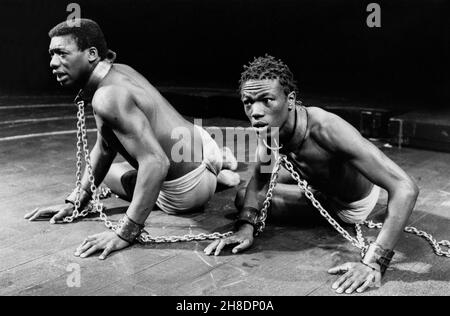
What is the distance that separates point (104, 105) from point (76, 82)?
320 mm

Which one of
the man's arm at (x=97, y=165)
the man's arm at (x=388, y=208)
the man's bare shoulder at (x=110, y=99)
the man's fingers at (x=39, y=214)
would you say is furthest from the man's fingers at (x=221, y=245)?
the man's fingers at (x=39, y=214)

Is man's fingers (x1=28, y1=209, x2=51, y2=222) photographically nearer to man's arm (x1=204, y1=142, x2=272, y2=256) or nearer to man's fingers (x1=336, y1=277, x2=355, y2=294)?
man's arm (x1=204, y1=142, x2=272, y2=256)

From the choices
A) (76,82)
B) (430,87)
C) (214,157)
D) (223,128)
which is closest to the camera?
(76,82)

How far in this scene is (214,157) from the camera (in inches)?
144

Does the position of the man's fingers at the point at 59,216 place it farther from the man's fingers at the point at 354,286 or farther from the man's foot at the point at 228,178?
the man's fingers at the point at 354,286

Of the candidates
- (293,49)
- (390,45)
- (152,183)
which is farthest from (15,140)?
(390,45)

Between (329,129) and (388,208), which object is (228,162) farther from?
(388,208)

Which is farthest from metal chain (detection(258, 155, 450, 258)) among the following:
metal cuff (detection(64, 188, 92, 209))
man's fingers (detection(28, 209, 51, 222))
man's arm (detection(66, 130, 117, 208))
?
man's fingers (detection(28, 209, 51, 222))

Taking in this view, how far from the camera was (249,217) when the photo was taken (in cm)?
305

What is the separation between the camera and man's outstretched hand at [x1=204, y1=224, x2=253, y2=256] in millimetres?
2830

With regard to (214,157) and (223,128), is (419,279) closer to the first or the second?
(214,157)

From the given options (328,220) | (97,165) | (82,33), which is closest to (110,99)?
(82,33)

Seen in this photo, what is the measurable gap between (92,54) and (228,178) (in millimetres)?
1585

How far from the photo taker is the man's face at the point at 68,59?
2984 millimetres
